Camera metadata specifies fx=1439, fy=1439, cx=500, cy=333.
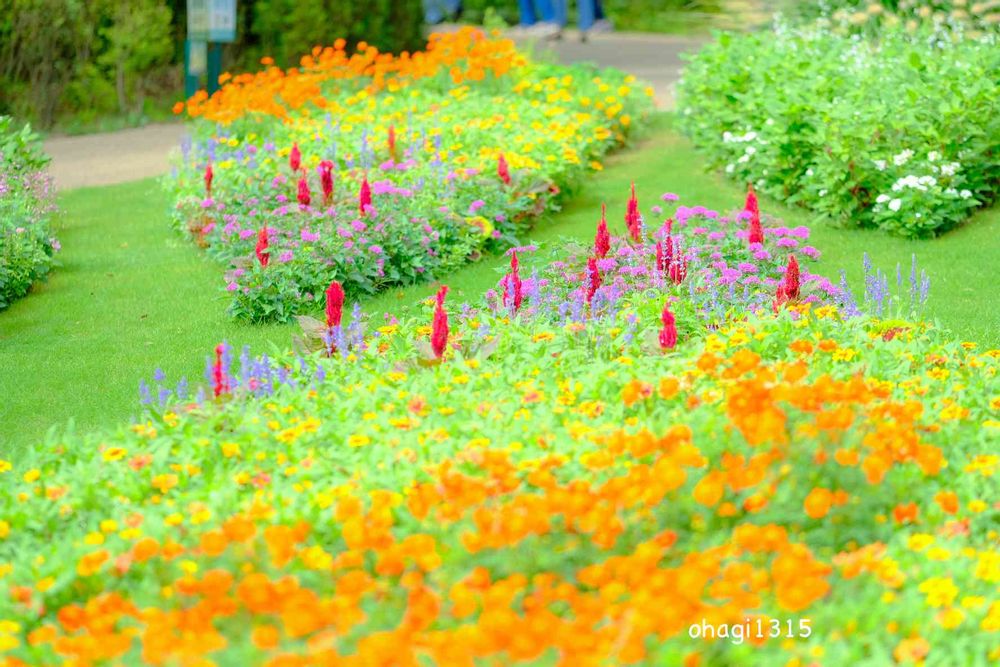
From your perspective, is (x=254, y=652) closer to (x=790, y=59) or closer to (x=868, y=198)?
(x=868, y=198)

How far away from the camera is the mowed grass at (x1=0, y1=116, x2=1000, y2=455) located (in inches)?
236

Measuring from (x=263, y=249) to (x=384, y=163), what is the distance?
1798mm

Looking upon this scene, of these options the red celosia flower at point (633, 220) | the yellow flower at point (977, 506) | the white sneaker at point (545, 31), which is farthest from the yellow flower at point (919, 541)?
the white sneaker at point (545, 31)

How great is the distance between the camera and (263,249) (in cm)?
681

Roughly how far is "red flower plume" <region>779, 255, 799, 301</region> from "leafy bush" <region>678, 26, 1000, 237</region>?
2.62 m

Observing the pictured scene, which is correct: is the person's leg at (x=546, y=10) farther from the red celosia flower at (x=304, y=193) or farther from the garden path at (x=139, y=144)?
the red celosia flower at (x=304, y=193)

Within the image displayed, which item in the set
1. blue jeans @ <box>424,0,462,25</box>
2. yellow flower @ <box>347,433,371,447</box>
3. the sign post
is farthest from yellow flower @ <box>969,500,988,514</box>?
blue jeans @ <box>424,0,462,25</box>

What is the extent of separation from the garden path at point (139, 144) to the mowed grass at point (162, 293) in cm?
128

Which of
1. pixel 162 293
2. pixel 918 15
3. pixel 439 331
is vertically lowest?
pixel 162 293

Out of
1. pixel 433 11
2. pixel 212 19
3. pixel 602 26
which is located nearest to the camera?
pixel 212 19

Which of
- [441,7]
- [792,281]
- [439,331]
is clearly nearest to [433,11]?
[441,7]

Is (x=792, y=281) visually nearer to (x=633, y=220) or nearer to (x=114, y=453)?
(x=633, y=220)

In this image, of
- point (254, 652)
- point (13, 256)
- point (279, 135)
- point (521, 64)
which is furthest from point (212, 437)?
point (521, 64)

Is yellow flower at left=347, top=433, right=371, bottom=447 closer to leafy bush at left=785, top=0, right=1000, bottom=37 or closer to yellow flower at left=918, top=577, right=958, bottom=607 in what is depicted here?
yellow flower at left=918, top=577, right=958, bottom=607
